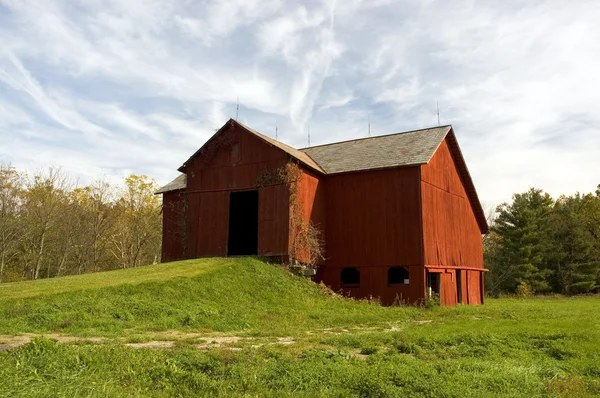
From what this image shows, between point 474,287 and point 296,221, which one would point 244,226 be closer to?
point 296,221

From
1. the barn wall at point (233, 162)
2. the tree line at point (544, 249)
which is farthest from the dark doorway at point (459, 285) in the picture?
the tree line at point (544, 249)

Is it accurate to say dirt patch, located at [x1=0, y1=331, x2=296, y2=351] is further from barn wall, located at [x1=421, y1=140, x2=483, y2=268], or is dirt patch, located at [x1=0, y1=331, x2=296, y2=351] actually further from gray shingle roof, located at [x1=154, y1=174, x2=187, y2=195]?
gray shingle roof, located at [x1=154, y1=174, x2=187, y2=195]

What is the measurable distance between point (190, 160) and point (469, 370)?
2046 cm

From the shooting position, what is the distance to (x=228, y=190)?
25109 mm

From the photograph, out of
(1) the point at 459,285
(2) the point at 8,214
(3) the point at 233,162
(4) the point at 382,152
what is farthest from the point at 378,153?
(2) the point at 8,214

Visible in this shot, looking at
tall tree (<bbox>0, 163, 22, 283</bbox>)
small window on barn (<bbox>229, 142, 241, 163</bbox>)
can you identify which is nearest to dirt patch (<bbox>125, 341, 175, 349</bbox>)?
small window on barn (<bbox>229, 142, 241, 163</bbox>)

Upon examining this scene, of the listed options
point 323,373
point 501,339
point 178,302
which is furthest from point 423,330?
point 178,302

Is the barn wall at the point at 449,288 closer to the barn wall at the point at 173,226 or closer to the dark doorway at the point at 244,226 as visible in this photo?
the dark doorway at the point at 244,226

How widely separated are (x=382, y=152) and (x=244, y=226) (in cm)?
957

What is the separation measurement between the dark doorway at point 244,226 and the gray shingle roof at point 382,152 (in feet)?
15.7

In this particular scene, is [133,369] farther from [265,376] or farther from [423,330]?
[423,330]

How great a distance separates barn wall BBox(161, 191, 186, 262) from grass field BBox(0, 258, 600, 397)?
23.2 ft

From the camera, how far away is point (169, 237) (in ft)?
92.3

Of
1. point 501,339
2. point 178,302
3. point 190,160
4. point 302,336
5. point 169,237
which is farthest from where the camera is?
point 169,237
